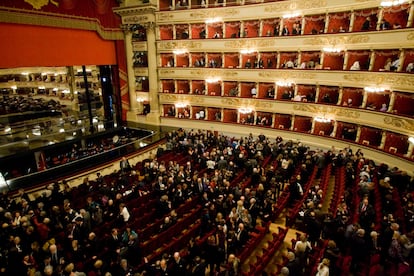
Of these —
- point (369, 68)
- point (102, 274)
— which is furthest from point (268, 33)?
point (102, 274)

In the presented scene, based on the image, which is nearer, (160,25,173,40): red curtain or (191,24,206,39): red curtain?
(191,24,206,39): red curtain

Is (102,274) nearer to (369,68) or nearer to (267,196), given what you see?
(267,196)

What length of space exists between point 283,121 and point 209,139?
15.2 feet

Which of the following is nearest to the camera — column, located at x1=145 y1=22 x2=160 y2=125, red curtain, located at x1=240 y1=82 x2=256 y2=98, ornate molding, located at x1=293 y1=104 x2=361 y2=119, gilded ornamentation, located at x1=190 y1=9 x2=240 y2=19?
ornate molding, located at x1=293 y1=104 x2=361 y2=119

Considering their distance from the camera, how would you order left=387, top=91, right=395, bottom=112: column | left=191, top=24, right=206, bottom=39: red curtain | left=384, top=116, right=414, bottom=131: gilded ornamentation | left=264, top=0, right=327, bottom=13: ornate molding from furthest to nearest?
left=191, top=24, right=206, bottom=39: red curtain, left=264, top=0, right=327, bottom=13: ornate molding, left=387, top=91, right=395, bottom=112: column, left=384, top=116, right=414, bottom=131: gilded ornamentation

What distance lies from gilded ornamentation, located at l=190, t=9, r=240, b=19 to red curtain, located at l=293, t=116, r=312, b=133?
6.91 metres

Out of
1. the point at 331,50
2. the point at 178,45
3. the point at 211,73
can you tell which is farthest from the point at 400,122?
the point at 178,45

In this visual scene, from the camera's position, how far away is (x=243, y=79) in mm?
16984

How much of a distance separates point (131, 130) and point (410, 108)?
1494 centimetres

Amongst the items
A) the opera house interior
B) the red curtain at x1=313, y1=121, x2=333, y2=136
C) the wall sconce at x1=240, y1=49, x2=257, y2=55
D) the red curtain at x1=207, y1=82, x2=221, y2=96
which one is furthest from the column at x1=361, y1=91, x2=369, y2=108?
the red curtain at x1=207, y1=82, x2=221, y2=96

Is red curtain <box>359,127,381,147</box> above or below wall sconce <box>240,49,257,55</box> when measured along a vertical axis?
below

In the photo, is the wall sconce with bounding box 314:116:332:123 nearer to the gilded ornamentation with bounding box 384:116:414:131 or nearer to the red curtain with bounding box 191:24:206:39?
the gilded ornamentation with bounding box 384:116:414:131

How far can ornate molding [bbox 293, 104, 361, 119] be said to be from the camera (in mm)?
13539

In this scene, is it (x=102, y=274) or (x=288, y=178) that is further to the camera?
(x=288, y=178)
